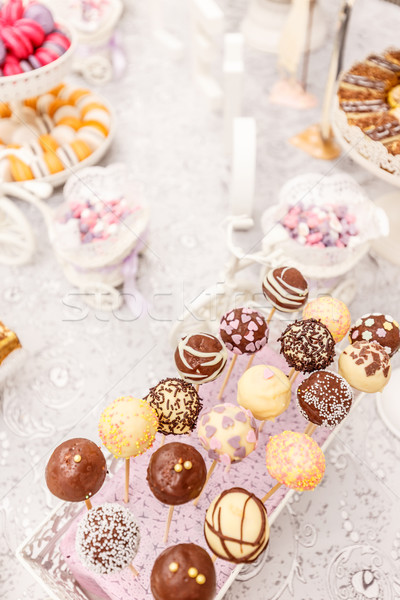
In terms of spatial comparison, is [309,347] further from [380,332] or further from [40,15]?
[40,15]

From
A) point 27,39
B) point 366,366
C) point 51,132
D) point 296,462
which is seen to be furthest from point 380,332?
point 51,132

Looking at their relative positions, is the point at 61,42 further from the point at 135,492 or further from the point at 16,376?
the point at 135,492

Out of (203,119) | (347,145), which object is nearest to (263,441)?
(347,145)

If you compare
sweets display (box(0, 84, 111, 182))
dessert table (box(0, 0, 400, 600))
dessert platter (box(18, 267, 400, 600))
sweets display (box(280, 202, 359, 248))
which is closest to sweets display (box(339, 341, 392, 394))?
dessert platter (box(18, 267, 400, 600))

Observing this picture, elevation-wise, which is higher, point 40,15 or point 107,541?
point 40,15

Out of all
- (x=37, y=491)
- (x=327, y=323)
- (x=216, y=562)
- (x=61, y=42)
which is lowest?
(x=37, y=491)

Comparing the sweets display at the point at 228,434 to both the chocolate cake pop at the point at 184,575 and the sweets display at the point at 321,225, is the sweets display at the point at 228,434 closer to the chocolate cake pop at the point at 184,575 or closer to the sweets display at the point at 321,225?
the chocolate cake pop at the point at 184,575

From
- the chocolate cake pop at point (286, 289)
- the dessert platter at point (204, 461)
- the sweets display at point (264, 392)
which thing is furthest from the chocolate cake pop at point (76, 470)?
the chocolate cake pop at point (286, 289)
